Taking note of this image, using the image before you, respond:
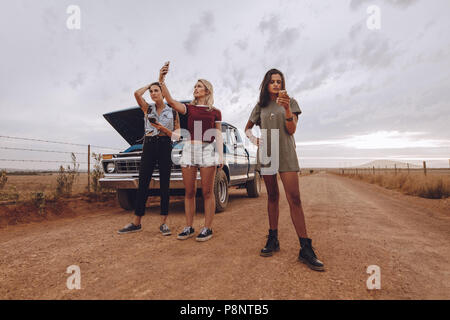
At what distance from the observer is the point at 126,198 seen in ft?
17.7

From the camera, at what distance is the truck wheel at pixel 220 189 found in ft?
16.1

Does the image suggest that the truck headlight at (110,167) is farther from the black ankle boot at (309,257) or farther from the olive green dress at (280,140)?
the black ankle boot at (309,257)

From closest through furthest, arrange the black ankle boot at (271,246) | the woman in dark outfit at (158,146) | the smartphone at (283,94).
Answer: the smartphone at (283,94) → the black ankle boot at (271,246) → the woman in dark outfit at (158,146)

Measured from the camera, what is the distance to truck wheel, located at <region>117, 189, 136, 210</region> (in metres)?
5.34

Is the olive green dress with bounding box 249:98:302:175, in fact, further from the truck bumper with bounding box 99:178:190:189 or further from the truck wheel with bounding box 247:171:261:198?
the truck wheel with bounding box 247:171:261:198

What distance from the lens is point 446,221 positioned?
4.62 m

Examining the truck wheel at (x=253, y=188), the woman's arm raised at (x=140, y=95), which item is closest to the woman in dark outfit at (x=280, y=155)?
the woman's arm raised at (x=140, y=95)

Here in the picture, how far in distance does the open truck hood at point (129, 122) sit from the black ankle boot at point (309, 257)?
153 inches

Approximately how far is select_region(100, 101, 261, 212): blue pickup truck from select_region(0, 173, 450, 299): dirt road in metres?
0.96

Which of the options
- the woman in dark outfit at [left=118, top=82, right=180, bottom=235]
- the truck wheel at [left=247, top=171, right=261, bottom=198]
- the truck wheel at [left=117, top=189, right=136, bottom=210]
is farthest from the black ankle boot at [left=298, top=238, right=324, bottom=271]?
the truck wheel at [left=247, top=171, right=261, bottom=198]

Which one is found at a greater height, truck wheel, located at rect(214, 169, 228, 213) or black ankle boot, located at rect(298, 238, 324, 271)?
truck wheel, located at rect(214, 169, 228, 213)

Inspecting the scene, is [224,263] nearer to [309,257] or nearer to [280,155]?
[309,257]

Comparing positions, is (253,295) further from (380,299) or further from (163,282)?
(380,299)

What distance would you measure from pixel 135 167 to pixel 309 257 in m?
3.90
